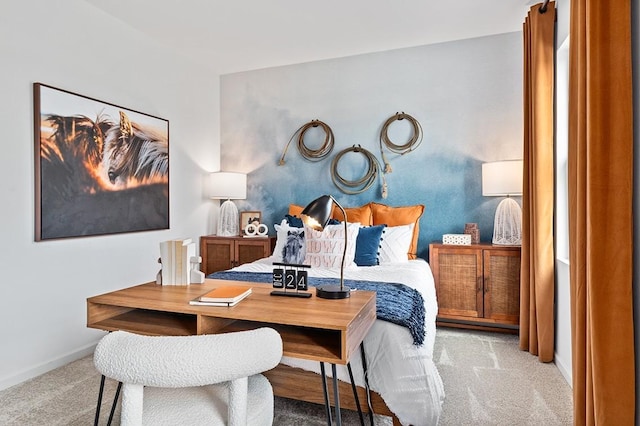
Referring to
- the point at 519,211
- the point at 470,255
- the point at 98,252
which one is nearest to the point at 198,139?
the point at 98,252

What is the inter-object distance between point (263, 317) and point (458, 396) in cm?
144

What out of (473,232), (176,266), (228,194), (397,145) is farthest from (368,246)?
(228,194)

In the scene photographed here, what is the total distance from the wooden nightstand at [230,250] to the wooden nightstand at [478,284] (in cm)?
165

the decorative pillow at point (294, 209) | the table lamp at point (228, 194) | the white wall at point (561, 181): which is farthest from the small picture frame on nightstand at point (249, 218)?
the white wall at point (561, 181)

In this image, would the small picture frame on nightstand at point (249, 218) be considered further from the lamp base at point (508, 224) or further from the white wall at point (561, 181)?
the white wall at point (561, 181)

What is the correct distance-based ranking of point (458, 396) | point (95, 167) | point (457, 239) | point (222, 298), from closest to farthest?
point (222, 298)
point (458, 396)
point (95, 167)
point (457, 239)

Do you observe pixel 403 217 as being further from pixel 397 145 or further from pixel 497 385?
pixel 497 385

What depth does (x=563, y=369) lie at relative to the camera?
8.43 feet

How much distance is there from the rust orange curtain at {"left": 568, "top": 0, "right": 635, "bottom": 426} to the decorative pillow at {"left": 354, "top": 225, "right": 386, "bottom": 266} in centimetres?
173

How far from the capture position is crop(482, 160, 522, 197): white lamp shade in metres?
3.29

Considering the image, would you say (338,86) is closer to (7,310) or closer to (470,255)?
(470,255)

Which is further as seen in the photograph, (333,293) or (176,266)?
(176,266)

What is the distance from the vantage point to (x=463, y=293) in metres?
3.39

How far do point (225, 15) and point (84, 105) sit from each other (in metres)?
1.29
